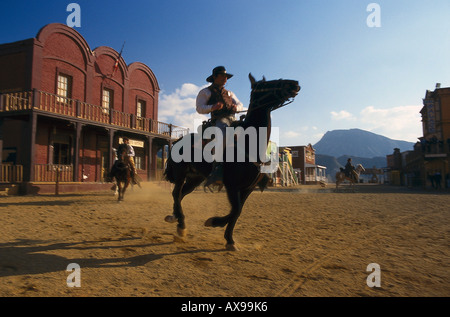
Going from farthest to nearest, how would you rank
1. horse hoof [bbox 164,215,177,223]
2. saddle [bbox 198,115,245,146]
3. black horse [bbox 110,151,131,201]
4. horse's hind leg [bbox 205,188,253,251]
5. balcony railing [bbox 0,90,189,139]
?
1. balcony railing [bbox 0,90,189,139]
2. black horse [bbox 110,151,131,201]
3. horse hoof [bbox 164,215,177,223]
4. saddle [bbox 198,115,245,146]
5. horse's hind leg [bbox 205,188,253,251]

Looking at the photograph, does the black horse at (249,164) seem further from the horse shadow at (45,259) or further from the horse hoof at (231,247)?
the horse shadow at (45,259)

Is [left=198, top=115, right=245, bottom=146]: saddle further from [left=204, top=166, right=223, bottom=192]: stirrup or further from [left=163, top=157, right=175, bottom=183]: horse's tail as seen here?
[left=163, top=157, right=175, bottom=183]: horse's tail

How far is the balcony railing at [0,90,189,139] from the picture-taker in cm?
1405

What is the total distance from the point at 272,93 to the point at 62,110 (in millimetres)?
15845

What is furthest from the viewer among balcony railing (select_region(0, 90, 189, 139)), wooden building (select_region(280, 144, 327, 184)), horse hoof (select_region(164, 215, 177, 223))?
wooden building (select_region(280, 144, 327, 184))

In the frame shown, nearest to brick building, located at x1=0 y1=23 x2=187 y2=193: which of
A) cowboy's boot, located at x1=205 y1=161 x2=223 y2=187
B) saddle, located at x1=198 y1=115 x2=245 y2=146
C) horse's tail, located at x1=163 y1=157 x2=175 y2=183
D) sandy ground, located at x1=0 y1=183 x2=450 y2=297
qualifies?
sandy ground, located at x1=0 y1=183 x2=450 y2=297

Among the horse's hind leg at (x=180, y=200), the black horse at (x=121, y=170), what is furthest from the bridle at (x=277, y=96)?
the black horse at (x=121, y=170)

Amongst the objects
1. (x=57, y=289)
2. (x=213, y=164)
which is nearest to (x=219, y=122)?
(x=213, y=164)

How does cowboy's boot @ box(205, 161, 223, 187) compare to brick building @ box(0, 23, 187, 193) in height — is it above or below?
below

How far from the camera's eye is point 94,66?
60.7 feet

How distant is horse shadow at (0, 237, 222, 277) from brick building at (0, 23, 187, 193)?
37.3ft

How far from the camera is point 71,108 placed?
16.7m
